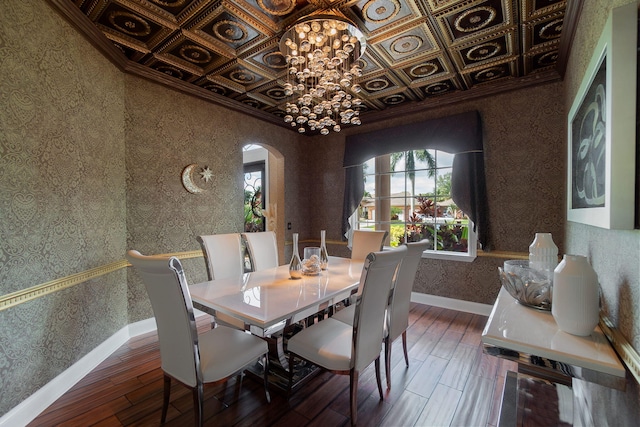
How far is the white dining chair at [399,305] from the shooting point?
1923 millimetres

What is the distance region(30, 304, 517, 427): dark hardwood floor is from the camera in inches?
65.2

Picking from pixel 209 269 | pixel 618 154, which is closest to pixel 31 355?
pixel 209 269

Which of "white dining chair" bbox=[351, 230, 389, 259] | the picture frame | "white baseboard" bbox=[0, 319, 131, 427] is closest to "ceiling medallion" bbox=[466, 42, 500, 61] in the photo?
the picture frame

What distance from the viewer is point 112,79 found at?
2.52 m

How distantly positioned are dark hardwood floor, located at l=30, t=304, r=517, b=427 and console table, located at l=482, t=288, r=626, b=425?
1.70 ft

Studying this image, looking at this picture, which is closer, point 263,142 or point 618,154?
point 618,154

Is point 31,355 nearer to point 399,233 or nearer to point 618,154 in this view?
point 618,154

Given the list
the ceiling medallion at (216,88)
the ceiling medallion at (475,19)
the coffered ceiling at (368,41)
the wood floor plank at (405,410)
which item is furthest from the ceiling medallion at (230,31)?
the wood floor plank at (405,410)

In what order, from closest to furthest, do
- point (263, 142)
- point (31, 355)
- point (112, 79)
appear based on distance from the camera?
point (31, 355), point (112, 79), point (263, 142)

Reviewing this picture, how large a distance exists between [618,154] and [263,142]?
3780mm

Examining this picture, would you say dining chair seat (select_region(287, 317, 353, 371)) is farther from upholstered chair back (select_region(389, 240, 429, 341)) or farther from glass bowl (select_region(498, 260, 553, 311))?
glass bowl (select_region(498, 260, 553, 311))

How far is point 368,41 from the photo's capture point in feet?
7.65

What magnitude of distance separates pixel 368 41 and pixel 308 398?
→ 2824 millimetres

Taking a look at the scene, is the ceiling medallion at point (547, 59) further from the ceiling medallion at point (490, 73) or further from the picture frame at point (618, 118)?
the picture frame at point (618, 118)
